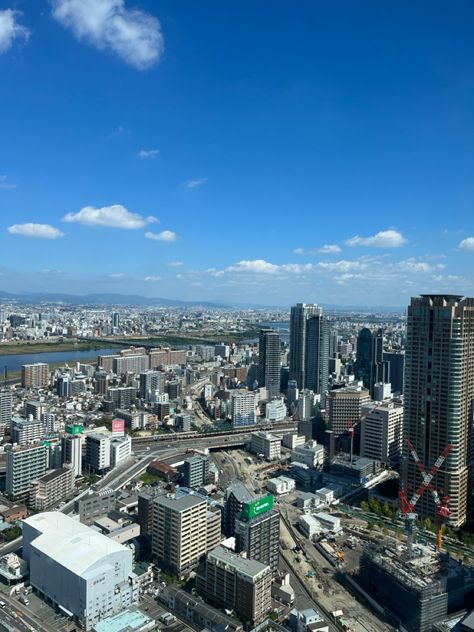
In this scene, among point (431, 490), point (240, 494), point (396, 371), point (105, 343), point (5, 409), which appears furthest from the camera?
point (105, 343)

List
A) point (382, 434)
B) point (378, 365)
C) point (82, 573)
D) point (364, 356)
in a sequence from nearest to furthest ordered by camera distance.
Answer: point (82, 573)
point (382, 434)
point (378, 365)
point (364, 356)

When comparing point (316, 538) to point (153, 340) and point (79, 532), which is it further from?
point (153, 340)

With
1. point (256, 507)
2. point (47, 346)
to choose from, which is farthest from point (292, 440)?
point (47, 346)

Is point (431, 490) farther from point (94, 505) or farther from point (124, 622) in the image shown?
point (94, 505)

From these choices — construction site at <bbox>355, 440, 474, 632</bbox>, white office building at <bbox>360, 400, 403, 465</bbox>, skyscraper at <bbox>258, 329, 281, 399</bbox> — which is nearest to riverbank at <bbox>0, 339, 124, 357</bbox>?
skyscraper at <bbox>258, 329, 281, 399</bbox>

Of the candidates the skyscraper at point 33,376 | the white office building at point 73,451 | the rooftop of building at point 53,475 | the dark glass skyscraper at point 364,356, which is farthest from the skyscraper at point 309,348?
the rooftop of building at point 53,475

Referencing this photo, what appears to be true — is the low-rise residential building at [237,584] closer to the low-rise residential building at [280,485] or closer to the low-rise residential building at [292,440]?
the low-rise residential building at [280,485]
